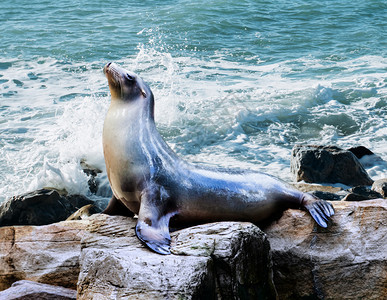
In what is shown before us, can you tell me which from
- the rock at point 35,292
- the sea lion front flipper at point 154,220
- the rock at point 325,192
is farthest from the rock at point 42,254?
the rock at point 325,192

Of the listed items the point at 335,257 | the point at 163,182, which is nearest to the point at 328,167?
the point at 335,257

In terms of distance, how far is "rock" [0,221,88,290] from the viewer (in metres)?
4.01

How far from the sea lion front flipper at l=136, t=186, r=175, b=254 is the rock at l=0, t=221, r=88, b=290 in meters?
0.73

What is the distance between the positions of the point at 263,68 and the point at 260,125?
4066mm

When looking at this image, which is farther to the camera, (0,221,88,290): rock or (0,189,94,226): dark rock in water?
(0,189,94,226): dark rock in water

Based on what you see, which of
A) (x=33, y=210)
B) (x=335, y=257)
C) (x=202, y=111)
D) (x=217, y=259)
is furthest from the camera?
(x=202, y=111)

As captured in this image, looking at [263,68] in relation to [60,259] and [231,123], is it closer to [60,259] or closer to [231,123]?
[231,123]

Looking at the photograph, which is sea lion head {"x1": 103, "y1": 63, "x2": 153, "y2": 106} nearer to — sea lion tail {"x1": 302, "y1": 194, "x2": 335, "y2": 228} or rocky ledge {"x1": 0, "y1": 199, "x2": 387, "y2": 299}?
rocky ledge {"x1": 0, "y1": 199, "x2": 387, "y2": 299}

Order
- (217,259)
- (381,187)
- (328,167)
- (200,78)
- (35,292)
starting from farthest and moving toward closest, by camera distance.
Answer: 1. (200,78)
2. (328,167)
3. (381,187)
4. (35,292)
5. (217,259)

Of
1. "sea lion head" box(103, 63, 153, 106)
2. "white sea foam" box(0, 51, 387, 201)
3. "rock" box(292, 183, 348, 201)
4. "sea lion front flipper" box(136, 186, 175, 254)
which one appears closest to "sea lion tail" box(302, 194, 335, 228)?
"sea lion front flipper" box(136, 186, 175, 254)

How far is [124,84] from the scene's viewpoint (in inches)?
158

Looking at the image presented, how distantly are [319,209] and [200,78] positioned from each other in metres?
9.49

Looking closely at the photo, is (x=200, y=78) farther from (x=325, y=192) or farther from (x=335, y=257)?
(x=335, y=257)

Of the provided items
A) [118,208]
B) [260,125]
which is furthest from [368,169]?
[118,208]
